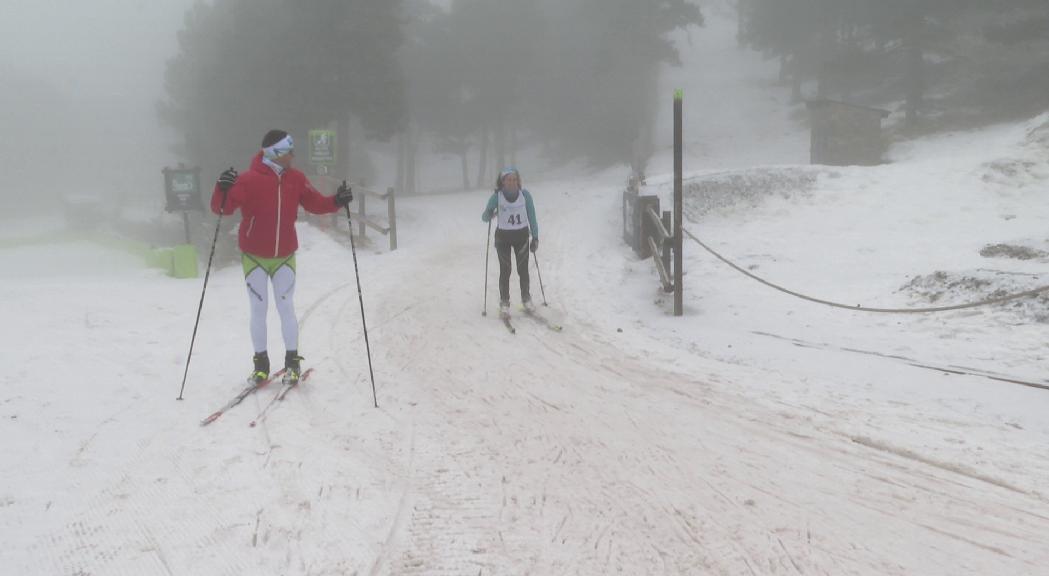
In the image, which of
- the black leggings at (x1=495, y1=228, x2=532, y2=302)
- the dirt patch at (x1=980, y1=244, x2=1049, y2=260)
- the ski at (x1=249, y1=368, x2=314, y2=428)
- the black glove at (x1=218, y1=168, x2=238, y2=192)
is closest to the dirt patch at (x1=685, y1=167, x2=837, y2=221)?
the dirt patch at (x1=980, y1=244, x2=1049, y2=260)

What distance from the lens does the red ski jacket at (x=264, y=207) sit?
17.6ft

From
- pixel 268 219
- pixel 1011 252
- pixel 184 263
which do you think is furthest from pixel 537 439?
pixel 184 263

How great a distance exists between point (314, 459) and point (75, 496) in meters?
1.30

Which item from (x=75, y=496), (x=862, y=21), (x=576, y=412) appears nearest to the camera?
(x=75, y=496)

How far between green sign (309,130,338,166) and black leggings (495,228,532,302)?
1182cm

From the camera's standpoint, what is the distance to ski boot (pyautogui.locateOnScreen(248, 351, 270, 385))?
18.6ft

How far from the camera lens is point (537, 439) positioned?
182 inches

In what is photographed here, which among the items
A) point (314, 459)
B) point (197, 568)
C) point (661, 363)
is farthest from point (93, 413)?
point (661, 363)

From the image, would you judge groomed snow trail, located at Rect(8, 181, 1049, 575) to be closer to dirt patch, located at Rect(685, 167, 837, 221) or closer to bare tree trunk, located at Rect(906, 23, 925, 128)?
dirt patch, located at Rect(685, 167, 837, 221)

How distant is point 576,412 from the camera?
17.1 feet

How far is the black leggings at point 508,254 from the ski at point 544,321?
0.25m

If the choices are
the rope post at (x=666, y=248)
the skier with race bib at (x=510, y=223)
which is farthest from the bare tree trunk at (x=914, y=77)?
the skier with race bib at (x=510, y=223)

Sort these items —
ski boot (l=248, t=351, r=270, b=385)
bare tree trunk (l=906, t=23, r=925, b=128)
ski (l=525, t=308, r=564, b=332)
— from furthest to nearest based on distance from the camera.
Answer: bare tree trunk (l=906, t=23, r=925, b=128)
ski (l=525, t=308, r=564, b=332)
ski boot (l=248, t=351, r=270, b=385)

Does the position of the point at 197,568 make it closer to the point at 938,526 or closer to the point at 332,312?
the point at 938,526
